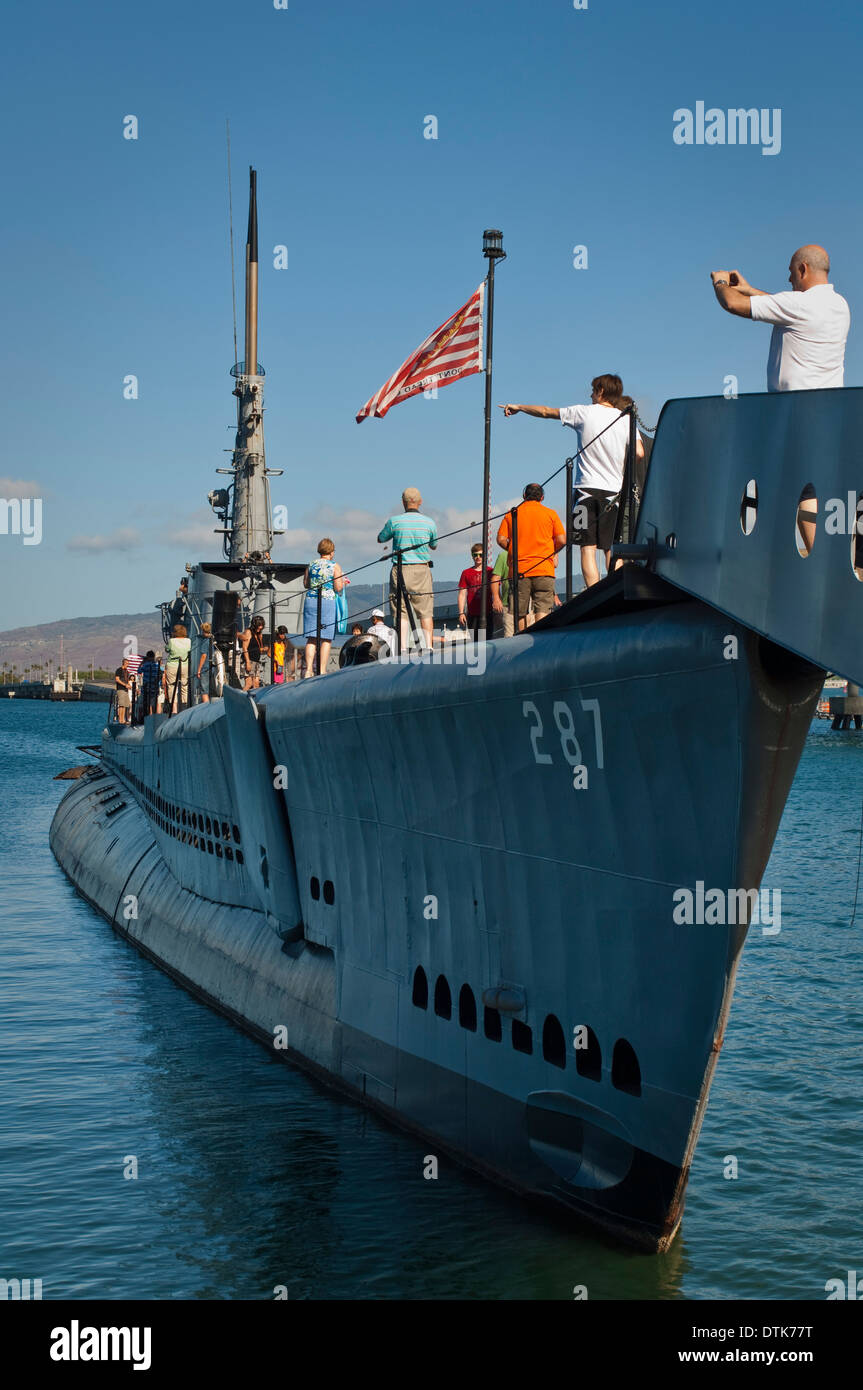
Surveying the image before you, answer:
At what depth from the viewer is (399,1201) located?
32.4 ft

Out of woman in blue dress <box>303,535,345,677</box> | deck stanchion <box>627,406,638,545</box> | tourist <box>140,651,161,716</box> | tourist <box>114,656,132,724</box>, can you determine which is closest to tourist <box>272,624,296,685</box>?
woman in blue dress <box>303,535,345,677</box>

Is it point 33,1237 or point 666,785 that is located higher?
point 666,785

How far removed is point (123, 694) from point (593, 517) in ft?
91.9

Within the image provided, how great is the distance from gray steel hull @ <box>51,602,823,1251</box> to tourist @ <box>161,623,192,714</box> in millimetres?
9356

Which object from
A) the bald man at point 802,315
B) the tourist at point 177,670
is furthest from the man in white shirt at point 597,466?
the tourist at point 177,670

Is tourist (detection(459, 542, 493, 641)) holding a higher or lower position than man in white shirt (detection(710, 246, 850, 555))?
lower

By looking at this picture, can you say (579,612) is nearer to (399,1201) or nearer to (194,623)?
Answer: (399,1201)

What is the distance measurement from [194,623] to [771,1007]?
13040 mm

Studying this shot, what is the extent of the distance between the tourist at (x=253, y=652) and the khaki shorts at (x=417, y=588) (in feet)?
20.8

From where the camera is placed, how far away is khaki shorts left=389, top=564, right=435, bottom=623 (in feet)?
41.0

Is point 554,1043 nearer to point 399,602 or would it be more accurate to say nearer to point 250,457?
point 399,602

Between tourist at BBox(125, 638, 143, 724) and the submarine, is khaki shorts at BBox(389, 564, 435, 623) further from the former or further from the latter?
tourist at BBox(125, 638, 143, 724)

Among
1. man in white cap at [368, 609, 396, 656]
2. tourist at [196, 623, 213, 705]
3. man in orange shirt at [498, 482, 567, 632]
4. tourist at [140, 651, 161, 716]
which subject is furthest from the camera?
tourist at [140, 651, 161, 716]
